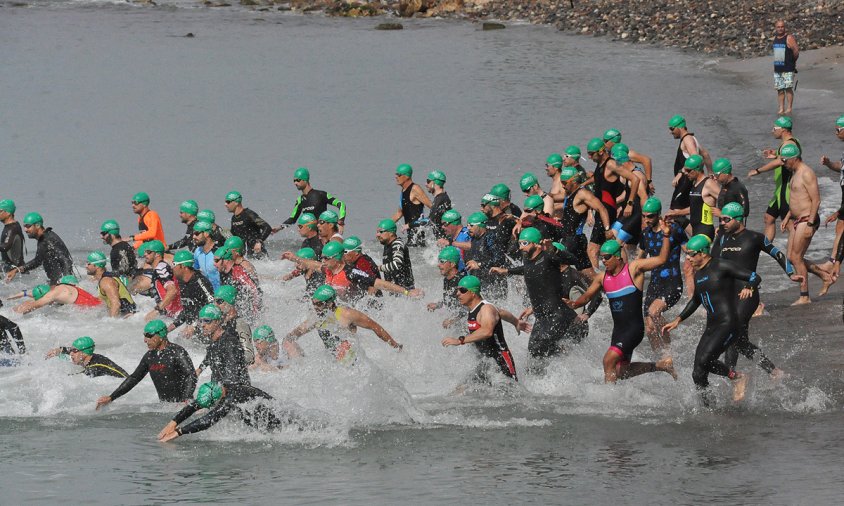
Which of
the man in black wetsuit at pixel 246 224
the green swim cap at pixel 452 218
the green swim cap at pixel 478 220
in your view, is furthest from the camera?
the man in black wetsuit at pixel 246 224

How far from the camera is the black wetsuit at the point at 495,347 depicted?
11773 mm

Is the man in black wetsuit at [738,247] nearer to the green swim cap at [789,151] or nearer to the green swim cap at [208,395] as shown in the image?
→ the green swim cap at [789,151]

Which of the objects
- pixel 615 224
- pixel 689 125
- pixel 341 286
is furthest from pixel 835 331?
pixel 689 125

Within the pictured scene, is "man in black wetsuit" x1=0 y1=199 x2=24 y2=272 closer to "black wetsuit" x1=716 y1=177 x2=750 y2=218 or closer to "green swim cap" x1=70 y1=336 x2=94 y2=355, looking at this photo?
"green swim cap" x1=70 y1=336 x2=94 y2=355

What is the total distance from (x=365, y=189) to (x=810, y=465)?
588 inches

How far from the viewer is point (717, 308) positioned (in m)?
10.9

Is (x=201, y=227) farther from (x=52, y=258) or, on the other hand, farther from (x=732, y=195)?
(x=732, y=195)

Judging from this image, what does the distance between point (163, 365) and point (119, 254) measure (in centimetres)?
459

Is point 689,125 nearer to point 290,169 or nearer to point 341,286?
point 290,169

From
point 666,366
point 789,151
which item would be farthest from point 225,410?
point 789,151

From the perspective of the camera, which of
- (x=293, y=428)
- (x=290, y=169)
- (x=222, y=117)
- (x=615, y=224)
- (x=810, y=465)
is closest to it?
(x=810, y=465)

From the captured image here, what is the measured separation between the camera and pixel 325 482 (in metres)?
10.0

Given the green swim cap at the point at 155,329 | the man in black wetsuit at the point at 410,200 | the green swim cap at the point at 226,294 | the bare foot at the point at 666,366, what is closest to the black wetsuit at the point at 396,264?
the green swim cap at the point at 226,294

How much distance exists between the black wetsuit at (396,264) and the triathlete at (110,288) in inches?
147
